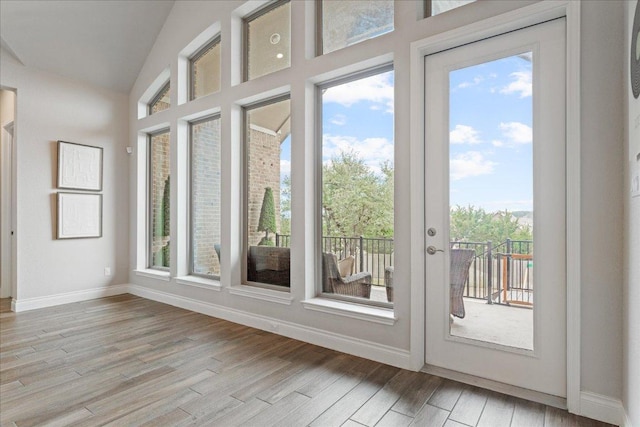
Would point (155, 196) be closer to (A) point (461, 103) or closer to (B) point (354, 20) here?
(B) point (354, 20)

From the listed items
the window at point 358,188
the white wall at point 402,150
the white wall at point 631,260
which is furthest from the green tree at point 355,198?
the white wall at point 631,260

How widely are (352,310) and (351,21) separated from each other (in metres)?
2.54

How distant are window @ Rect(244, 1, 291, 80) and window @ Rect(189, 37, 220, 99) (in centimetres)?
58

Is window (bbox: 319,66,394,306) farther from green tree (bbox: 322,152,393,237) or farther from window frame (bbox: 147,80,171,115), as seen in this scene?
window frame (bbox: 147,80,171,115)

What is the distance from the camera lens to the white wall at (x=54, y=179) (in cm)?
440

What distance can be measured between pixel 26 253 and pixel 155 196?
1.67m

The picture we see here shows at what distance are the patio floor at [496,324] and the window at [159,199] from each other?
4101mm

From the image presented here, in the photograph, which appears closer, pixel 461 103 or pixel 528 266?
pixel 528 266

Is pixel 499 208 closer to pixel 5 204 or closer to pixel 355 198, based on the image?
pixel 355 198

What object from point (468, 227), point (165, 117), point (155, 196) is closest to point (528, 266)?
point (468, 227)

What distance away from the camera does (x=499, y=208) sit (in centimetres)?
241

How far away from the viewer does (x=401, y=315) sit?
8.86 ft

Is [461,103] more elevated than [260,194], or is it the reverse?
[461,103]

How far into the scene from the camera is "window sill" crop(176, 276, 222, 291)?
4109 mm
